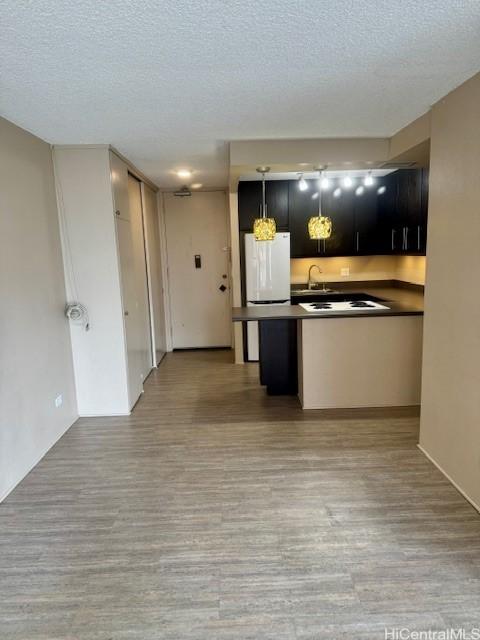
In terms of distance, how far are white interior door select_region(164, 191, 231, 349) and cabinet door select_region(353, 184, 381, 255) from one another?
1998 millimetres

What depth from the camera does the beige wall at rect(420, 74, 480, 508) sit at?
7.66 ft

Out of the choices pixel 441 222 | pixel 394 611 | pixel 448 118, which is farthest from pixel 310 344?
pixel 394 611

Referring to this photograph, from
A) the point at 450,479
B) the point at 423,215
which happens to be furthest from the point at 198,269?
the point at 450,479

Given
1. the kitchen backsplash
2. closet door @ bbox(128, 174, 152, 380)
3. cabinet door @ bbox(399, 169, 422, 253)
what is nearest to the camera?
cabinet door @ bbox(399, 169, 422, 253)

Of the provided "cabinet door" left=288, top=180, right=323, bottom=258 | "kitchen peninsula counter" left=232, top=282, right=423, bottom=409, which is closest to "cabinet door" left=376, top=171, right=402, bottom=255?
"cabinet door" left=288, top=180, right=323, bottom=258

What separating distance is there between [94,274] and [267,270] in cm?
234

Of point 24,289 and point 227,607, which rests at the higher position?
point 24,289

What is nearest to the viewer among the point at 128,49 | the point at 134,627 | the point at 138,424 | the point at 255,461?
the point at 134,627

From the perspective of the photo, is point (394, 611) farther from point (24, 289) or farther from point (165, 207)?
point (165, 207)

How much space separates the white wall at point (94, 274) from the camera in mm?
3605

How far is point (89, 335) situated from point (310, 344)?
2098mm

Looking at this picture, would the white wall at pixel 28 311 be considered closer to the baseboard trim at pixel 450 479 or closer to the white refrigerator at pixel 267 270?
the white refrigerator at pixel 267 270

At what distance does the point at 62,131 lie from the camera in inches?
123

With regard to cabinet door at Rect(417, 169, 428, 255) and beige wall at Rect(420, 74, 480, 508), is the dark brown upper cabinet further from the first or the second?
beige wall at Rect(420, 74, 480, 508)
